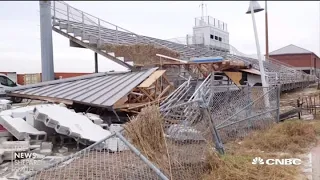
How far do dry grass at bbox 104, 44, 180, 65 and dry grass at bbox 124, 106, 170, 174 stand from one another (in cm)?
1582

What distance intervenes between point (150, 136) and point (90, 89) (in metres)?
8.19

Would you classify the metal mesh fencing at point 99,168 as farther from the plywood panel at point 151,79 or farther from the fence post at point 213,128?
the plywood panel at point 151,79

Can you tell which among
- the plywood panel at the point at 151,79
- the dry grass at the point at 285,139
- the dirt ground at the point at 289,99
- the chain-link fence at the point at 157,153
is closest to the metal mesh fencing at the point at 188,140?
the chain-link fence at the point at 157,153

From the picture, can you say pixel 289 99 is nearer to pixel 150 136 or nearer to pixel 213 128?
pixel 213 128

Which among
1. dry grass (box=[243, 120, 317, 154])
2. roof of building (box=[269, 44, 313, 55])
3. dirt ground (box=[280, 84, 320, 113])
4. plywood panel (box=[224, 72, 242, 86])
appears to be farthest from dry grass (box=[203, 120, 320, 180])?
roof of building (box=[269, 44, 313, 55])

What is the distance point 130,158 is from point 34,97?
7.86 m

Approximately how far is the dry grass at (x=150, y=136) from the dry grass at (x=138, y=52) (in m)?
15.8

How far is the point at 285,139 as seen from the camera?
7.88 metres

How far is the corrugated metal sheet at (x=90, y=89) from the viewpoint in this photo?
1099cm

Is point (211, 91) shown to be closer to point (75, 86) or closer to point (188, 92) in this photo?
point (188, 92)

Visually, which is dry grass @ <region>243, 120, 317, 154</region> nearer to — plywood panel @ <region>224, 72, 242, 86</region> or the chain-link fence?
the chain-link fence

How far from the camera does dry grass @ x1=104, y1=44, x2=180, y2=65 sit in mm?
20812

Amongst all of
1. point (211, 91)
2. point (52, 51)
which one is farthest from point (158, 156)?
point (52, 51)

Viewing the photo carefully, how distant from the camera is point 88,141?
25.8ft
